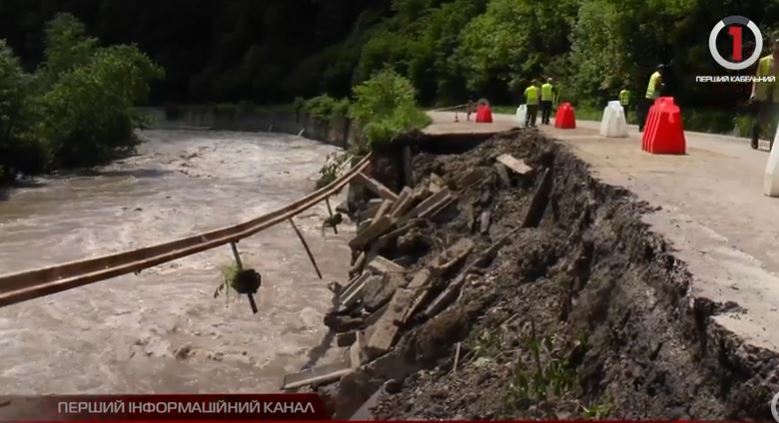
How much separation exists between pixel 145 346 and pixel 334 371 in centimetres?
419

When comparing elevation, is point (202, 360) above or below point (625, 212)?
below

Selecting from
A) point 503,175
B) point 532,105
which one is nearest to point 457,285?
point 503,175

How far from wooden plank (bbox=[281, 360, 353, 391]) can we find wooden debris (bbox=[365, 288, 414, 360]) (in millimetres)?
367

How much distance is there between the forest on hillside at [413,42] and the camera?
2302cm

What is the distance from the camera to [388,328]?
10141 mm

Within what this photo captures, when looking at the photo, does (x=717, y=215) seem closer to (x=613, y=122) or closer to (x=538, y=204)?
(x=538, y=204)

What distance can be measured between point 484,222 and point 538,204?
1347 millimetres

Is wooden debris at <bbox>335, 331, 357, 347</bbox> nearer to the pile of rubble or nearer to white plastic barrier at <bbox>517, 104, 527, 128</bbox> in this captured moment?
the pile of rubble

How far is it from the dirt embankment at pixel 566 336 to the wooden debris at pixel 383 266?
52cm

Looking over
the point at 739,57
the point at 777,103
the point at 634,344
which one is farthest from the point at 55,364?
the point at 739,57

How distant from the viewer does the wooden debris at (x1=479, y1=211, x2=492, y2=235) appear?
12.7 m

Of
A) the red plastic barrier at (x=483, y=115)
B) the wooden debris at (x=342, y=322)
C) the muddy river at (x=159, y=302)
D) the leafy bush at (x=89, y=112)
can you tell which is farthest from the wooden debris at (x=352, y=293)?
the leafy bush at (x=89, y=112)

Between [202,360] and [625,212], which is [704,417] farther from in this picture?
[202,360]

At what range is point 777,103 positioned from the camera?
46.4 ft
